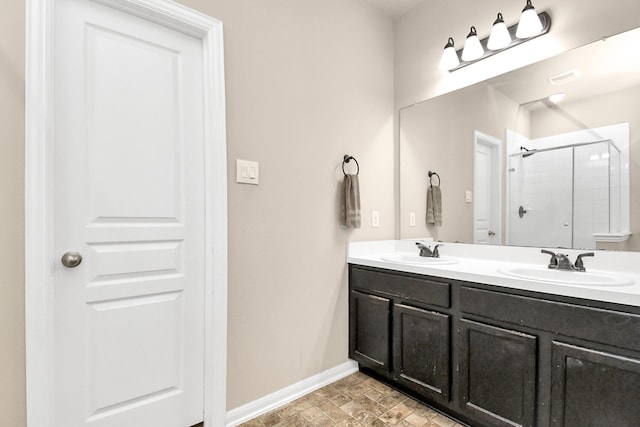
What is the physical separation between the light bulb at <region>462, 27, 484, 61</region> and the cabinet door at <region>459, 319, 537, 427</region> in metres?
1.64

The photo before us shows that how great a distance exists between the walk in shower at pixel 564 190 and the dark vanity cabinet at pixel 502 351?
24.0 inches

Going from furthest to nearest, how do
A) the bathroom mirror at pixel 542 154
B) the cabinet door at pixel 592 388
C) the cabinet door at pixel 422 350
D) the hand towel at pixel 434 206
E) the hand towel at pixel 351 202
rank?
the hand towel at pixel 434 206, the hand towel at pixel 351 202, the cabinet door at pixel 422 350, the bathroom mirror at pixel 542 154, the cabinet door at pixel 592 388

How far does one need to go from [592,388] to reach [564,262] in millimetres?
617

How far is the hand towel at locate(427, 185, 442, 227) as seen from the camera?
2.27m

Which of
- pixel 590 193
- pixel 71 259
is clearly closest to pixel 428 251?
pixel 590 193

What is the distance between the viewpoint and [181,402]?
1541mm

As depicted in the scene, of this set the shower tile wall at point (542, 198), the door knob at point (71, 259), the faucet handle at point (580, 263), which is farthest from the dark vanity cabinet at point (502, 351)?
the door knob at point (71, 259)

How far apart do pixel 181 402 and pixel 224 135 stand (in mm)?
1357

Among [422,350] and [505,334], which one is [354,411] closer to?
[422,350]

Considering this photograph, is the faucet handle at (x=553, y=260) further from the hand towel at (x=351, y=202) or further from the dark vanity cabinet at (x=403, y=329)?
the hand towel at (x=351, y=202)

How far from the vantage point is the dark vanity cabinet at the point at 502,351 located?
3.70 ft

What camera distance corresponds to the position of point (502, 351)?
4.59 ft

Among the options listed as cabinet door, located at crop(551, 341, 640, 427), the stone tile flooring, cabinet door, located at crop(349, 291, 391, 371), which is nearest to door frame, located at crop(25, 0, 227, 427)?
the stone tile flooring

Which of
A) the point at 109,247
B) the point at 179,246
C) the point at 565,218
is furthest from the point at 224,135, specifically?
the point at 565,218
